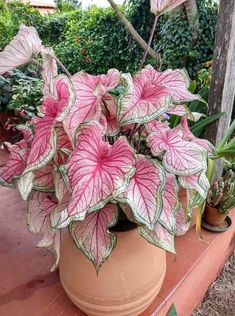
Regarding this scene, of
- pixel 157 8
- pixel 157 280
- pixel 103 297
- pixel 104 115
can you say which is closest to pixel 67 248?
pixel 103 297

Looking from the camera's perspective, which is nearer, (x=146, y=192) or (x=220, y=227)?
(x=146, y=192)

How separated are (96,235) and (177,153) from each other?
281 mm

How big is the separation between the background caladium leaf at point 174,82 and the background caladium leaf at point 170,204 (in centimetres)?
22

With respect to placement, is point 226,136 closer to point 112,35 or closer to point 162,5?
point 162,5

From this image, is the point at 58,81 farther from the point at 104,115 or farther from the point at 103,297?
the point at 103,297

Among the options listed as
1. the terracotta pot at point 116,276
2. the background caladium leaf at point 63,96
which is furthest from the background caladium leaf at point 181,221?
the background caladium leaf at point 63,96

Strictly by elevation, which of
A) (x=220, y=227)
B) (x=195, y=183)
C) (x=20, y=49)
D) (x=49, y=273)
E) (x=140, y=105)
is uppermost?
(x=20, y=49)

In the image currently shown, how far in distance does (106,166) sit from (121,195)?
0.24ft

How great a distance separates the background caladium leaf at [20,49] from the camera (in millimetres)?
842

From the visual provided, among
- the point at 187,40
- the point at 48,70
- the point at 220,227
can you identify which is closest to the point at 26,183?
the point at 48,70

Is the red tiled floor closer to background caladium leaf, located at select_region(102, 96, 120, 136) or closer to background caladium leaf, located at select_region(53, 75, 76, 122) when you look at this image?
background caladium leaf, located at select_region(102, 96, 120, 136)

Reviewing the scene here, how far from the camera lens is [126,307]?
3.05 feet

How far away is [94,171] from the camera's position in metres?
0.69

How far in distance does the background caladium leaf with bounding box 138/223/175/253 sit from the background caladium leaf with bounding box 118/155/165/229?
117 millimetres
